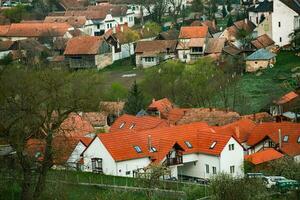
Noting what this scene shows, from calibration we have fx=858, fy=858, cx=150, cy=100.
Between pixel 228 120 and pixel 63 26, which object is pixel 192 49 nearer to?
pixel 63 26

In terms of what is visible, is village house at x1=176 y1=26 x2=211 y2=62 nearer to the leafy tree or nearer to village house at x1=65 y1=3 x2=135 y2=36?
village house at x1=65 y1=3 x2=135 y2=36

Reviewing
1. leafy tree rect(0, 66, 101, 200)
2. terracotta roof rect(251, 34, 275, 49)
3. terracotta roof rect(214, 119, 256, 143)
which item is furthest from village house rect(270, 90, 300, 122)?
leafy tree rect(0, 66, 101, 200)

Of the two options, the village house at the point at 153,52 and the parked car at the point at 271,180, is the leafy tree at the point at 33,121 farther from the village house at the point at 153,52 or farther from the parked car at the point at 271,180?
the village house at the point at 153,52

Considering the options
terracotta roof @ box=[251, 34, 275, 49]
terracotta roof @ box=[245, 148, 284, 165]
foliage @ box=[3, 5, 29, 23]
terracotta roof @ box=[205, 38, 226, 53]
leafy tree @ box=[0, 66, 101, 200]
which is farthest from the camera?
foliage @ box=[3, 5, 29, 23]

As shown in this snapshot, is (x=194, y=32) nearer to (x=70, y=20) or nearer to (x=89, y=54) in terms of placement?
(x=89, y=54)

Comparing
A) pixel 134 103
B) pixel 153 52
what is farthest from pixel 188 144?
pixel 153 52

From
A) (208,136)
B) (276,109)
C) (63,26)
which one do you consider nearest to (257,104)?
(276,109)

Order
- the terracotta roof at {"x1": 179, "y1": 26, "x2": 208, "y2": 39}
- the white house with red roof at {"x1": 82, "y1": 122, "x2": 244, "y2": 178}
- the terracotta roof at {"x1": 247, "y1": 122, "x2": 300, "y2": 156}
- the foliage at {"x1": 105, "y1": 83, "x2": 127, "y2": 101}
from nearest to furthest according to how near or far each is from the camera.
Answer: the white house with red roof at {"x1": 82, "y1": 122, "x2": 244, "y2": 178} → the terracotta roof at {"x1": 247, "y1": 122, "x2": 300, "y2": 156} → the foliage at {"x1": 105, "y1": 83, "x2": 127, "y2": 101} → the terracotta roof at {"x1": 179, "y1": 26, "x2": 208, "y2": 39}
